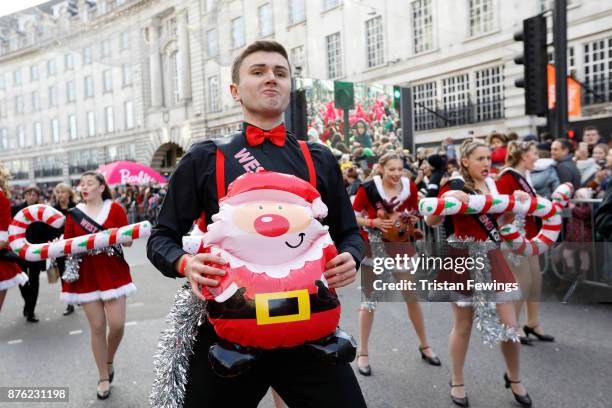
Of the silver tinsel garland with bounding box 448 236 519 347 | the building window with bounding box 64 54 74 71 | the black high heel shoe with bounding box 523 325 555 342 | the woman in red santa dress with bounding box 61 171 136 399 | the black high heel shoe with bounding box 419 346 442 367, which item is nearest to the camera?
the silver tinsel garland with bounding box 448 236 519 347

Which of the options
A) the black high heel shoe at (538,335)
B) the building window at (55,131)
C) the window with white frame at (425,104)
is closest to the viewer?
the black high heel shoe at (538,335)

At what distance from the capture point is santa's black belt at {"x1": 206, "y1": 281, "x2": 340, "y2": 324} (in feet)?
5.22

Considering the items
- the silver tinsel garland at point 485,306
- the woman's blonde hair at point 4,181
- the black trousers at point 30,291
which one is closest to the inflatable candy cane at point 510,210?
the silver tinsel garland at point 485,306

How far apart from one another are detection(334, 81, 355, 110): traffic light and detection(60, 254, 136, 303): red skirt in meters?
11.5

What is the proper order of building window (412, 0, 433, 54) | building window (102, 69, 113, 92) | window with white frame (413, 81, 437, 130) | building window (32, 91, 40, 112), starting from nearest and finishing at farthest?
building window (412, 0, 433, 54) < window with white frame (413, 81, 437, 130) < building window (102, 69, 113, 92) < building window (32, 91, 40, 112)

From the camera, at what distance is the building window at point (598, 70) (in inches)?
611

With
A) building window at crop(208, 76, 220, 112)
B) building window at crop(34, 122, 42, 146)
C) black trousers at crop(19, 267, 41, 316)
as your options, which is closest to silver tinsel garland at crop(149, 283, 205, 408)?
black trousers at crop(19, 267, 41, 316)

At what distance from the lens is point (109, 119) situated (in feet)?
131

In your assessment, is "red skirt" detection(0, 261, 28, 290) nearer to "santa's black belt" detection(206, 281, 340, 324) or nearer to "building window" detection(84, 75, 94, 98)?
"santa's black belt" detection(206, 281, 340, 324)

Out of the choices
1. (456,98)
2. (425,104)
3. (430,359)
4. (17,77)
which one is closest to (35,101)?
(17,77)

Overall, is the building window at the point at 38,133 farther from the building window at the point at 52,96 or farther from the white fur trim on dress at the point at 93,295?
the white fur trim on dress at the point at 93,295

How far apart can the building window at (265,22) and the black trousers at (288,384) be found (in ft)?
38.5

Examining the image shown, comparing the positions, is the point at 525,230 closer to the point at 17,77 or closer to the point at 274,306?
the point at 274,306

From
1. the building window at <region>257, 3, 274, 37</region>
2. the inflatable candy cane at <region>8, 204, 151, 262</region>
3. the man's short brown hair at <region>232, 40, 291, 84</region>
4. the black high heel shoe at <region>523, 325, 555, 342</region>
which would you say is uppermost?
the building window at <region>257, 3, 274, 37</region>
